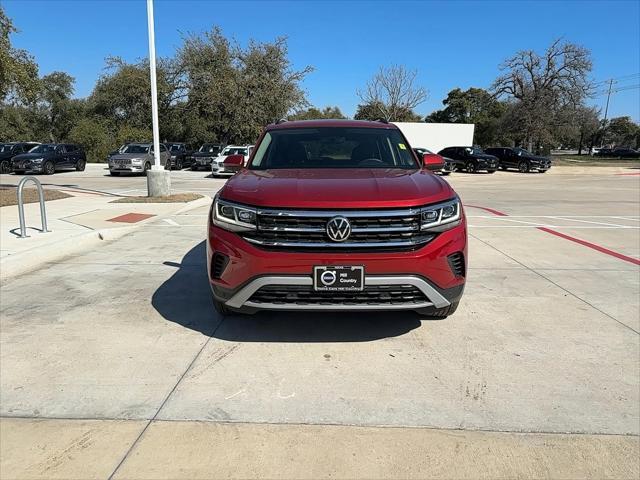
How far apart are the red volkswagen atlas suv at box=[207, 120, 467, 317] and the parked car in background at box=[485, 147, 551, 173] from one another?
1238 inches

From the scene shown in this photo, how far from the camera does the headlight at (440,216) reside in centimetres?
367

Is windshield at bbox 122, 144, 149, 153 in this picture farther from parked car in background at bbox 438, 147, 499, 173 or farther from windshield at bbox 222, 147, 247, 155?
parked car in background at bbox 438, 147, 499, 173

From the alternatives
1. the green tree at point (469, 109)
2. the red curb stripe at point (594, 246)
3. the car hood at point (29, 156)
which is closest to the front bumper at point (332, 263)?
the red curb stripe at point (594, 246)

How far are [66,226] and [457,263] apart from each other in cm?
762

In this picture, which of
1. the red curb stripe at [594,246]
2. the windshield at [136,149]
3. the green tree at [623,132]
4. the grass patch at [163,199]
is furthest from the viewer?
the green tree at [623,132]

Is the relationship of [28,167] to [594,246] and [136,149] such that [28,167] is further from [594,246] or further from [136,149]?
[594,246]

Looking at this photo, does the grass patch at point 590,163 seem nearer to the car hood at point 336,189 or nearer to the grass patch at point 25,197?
the grass patch at point 25,197

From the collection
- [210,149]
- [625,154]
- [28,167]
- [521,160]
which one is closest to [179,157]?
[210,149]

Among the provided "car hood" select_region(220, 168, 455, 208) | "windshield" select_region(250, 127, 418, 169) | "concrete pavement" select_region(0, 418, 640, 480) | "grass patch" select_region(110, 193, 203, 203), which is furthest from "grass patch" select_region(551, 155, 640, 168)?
"concrete pavement" select_region(0, 418, 640, 480)

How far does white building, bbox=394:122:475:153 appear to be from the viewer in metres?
37.4

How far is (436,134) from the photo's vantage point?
38000mm

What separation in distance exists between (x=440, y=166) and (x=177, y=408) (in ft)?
11.2

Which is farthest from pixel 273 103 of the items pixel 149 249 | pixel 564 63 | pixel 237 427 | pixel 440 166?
pixel 237 427

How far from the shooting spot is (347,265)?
351 centimetres
